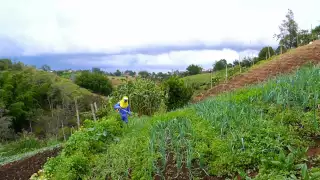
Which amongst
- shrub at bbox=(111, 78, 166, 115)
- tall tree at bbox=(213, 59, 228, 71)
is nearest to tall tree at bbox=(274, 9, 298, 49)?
tall tree at bbox=(213, 59, 228, 71)

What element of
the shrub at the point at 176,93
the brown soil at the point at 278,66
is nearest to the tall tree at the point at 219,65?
the brown soil at the point at 278,66

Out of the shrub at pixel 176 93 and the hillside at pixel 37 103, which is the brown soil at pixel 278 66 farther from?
the hillside at pixel 37 103

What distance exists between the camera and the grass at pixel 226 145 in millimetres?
4053

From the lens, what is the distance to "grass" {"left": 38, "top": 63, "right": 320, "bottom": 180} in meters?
4.05

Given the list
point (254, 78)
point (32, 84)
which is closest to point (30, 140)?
point (254, 78)

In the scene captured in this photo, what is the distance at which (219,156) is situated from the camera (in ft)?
14.2

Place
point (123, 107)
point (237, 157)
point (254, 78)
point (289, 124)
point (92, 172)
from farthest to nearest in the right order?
point (254, 78) < point (123, 107) < point (92, 172) < point (289, 124) < point (237, 157)

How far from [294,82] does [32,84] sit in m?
46.2

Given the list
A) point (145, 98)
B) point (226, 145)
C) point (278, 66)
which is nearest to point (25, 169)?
point (226, 145)

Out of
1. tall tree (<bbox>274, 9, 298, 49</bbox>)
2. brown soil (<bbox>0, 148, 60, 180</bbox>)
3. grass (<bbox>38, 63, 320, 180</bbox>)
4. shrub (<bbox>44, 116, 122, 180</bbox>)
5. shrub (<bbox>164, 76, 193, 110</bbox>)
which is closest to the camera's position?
grass (<bbox>38, 63, 320, 180</bbox>)

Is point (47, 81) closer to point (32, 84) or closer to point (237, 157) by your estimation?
point (32, 84)

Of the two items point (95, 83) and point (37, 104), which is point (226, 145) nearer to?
point (37, 104)

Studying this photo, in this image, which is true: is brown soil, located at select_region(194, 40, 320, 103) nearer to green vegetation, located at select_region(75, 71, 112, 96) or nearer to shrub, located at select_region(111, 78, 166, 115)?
shrub, located at select_region(111, 78, 166, 115)

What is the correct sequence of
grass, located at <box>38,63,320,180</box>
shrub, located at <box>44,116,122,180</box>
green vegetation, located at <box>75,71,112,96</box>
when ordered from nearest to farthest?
1. grass, located at <box>38,63,320,180</box>
2. shrub, located at <box>44,116,122,180</box>
3. green vegetation, located at <box>75,71,112,96</box>
